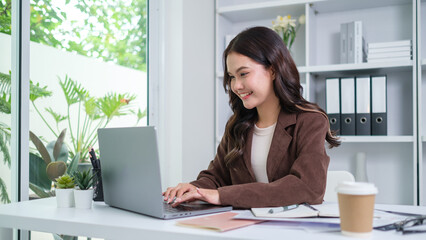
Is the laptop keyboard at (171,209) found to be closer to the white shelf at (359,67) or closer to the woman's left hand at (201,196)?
the woman's left hand at (201,196)

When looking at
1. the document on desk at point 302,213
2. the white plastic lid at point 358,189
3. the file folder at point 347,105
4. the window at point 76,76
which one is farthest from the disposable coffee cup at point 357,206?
the file folder at point 347,105

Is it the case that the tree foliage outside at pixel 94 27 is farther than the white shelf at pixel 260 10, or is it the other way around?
the white shelf at pixel 260 10

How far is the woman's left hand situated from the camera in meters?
1.20

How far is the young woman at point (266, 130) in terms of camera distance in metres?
1.27

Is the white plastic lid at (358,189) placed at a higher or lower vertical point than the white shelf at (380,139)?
lower

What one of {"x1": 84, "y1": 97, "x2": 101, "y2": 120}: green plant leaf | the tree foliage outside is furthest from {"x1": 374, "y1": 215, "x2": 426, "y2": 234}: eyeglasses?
{"x1": 84, "y1": 97, "x2": 101, "y2": 120}: green plant leaf

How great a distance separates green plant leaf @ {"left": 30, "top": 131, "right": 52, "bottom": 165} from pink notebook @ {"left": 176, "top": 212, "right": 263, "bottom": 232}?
105cm

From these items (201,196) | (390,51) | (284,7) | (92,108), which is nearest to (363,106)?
(390,51)

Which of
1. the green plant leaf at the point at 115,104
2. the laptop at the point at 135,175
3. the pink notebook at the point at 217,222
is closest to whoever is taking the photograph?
the pink notebook at the point at 217,222

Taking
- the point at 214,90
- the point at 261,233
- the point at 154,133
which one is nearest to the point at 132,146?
the point at 154,133

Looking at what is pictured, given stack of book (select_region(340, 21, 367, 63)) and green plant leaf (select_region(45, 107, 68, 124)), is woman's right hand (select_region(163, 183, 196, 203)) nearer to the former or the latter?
green plant leaf (select_region(45, 107, 68, 124))

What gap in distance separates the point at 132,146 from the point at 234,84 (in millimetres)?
521

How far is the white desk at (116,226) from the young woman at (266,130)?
210 millimetres

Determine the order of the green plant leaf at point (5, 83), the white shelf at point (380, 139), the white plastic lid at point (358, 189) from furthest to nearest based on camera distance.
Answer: the white shelf at point (380, 139), the green plant leaf at point (5, 83), the white plastic lid at point (358, 189)
